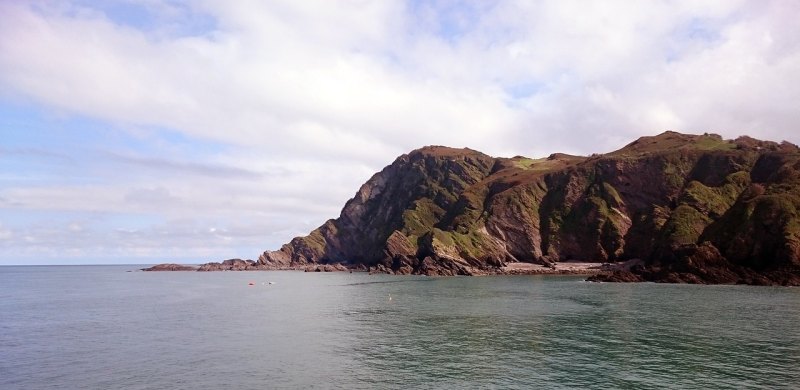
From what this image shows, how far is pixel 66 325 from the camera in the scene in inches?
3100

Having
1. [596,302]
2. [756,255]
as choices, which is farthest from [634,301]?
[756,255]

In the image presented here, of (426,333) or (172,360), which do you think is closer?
(172,360)

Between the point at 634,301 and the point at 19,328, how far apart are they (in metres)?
104

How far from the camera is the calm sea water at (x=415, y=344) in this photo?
146 feet

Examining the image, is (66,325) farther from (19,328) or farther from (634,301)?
(634,301)

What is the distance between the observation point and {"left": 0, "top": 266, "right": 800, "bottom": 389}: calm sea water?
1748 inches

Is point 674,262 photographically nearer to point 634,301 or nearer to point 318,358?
point 634,301

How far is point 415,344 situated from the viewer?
5956 cm

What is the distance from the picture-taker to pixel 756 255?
146 metres

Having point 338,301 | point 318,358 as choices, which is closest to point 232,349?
point 318,358

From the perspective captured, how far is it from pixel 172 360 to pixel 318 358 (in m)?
14.8

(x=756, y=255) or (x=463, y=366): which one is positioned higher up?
(x=756, y=255)

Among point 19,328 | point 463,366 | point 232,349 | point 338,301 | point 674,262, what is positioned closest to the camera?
point 463,366

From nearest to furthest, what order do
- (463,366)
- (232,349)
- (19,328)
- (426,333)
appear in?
(463,366), (232,349), (426,333), (19,328)
